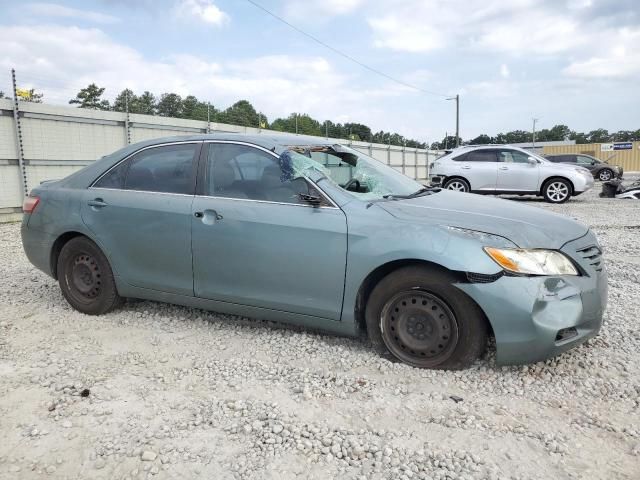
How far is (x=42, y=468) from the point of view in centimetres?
225

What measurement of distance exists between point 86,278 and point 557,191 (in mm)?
12954

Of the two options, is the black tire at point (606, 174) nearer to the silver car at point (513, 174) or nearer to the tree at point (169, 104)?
the silver car at point (513, 174)

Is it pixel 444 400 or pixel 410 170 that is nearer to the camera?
pixel 444 400

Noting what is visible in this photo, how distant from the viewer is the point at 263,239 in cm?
343

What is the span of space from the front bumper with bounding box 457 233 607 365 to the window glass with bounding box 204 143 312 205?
132 cm

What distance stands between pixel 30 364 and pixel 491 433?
2.86 m

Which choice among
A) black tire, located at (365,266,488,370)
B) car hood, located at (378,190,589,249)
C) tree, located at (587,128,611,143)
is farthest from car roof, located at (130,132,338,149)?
tree, located at (587,128,611,143)

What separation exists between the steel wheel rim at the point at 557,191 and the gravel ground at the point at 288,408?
35.5ft

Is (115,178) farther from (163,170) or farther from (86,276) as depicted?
(86,276)

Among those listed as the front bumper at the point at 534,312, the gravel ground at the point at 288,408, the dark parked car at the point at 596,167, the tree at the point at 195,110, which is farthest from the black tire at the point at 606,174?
the front bumper at the point at 534,312

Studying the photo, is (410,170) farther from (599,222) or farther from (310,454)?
(310,454)

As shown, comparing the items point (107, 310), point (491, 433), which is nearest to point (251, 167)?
point (107, 310)

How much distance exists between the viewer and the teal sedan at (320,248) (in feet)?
9.61

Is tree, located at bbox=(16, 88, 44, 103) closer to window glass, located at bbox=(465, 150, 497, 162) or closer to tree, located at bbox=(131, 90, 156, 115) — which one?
tree, located at bbox=(131, 90, 156, 115)
